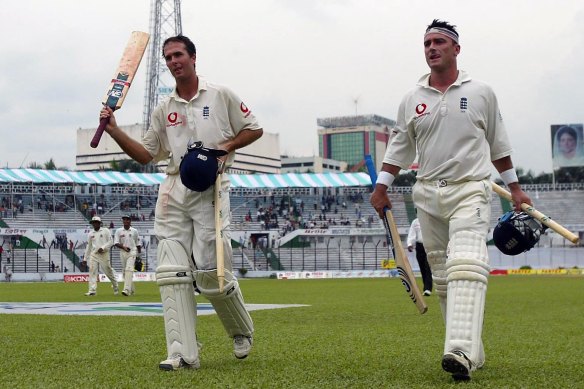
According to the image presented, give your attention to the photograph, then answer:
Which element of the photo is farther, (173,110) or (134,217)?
(134,217)

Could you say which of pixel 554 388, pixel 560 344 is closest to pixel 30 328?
pixel 560 344

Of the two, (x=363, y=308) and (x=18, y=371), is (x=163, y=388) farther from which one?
(x=363, y=308)

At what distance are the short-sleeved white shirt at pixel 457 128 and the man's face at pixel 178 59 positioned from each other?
1.67m

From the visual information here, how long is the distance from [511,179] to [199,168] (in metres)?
2.26

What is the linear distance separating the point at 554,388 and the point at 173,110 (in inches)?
135

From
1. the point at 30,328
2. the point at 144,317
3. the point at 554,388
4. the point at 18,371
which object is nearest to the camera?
the point at 554,388

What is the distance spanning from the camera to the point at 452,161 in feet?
21.2

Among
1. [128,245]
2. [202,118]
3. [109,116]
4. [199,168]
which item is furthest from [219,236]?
[128,245]

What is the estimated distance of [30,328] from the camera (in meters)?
10.9

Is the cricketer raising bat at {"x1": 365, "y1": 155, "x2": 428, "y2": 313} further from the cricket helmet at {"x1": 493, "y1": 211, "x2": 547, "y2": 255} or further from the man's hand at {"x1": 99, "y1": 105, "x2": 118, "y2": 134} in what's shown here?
the man's hand at {"x1": 99, "y1": 105, "x2": 118, "y2": 134}

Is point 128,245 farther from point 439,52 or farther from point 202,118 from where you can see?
point 439,52

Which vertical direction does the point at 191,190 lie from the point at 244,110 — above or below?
below

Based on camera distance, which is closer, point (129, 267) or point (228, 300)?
point (228, 300)

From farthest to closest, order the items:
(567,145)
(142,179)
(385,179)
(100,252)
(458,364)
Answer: (567,145) < (142,179) < (100,252) < (385,179) < (458,364)
